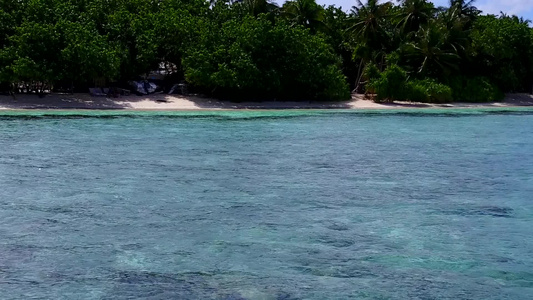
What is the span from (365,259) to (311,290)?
4.19ft

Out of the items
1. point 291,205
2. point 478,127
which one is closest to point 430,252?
point 291,205

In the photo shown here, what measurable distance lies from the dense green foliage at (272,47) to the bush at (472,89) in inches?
2.4

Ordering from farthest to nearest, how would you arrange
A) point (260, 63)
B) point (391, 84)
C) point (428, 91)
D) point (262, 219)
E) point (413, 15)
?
point (413, 15)
point (428, 91)
point (391, 84)
point (260, 63)
point (262, 219)

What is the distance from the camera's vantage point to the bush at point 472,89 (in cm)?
3956

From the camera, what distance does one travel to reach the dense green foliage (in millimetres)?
30844

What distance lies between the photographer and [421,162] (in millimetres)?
15953

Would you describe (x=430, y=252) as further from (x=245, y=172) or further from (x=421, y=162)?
(x=421, y=162)

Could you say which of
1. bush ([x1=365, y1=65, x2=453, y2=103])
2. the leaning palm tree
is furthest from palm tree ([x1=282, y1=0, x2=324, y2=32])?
bush ([x1=365, y1=65, x2=453, y2=103])

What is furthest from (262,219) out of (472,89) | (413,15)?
(413,15)

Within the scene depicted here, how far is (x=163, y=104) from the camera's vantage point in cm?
3344

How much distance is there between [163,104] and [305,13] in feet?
38.6

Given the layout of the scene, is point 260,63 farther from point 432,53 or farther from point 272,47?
point 432,53

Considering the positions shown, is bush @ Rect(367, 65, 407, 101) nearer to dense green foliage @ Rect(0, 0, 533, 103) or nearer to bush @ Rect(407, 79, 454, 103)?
dense green foliage @ Rect(0, 0, 533, 103)

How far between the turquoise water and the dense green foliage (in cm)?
1223
